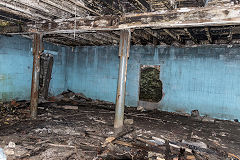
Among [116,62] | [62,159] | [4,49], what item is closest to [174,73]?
[116,62]

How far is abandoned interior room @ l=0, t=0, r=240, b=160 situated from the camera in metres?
4.20

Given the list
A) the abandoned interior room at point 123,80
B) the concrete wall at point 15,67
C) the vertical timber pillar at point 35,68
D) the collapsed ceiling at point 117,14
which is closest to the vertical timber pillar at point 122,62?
the abandoned interior room at point 123,80

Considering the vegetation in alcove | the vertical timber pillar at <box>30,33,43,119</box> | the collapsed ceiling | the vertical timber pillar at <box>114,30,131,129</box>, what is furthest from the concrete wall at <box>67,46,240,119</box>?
the vertical timber pillar at <box>30,33,43,119</box>

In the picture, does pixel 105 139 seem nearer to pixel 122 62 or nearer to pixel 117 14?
pixel 122 62

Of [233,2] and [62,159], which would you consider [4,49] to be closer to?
[62,159]

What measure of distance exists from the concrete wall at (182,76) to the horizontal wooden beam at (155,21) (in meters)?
4.45

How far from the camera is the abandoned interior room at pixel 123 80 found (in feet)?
13.8

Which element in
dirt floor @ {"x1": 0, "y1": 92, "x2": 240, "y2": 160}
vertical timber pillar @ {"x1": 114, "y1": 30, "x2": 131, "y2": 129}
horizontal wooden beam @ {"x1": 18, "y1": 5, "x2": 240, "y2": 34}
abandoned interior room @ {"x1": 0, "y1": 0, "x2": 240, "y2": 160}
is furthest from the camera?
vertical timber pillar @ {"x1": 114, "y1": 30, "x2": 131, "y2": 129}

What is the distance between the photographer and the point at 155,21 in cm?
470

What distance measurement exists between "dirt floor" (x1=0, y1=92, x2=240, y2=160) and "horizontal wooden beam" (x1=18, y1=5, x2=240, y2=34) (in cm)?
313

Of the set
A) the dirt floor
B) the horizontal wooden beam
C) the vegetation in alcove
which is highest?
the horizontal wooden beam

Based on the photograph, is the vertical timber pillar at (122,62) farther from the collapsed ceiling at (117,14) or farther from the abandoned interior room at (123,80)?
the collapsed ceiling at (117,14)

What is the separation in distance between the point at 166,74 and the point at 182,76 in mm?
813

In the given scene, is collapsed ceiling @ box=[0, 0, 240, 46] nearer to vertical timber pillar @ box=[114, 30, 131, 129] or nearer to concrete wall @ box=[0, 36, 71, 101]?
vertical timber pillar @ box=[114, 30, 131, 129]
